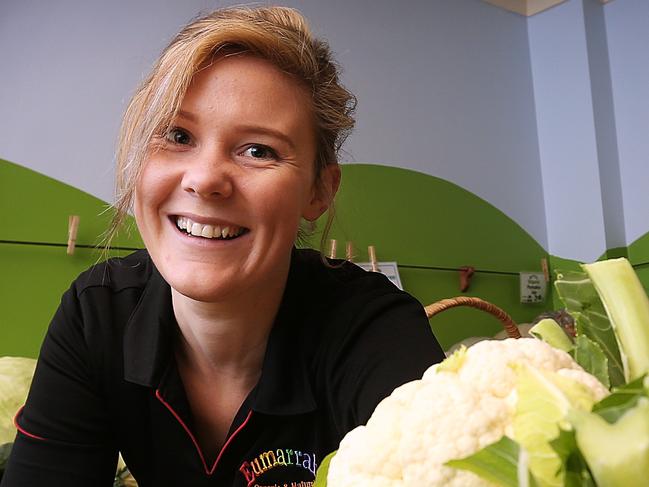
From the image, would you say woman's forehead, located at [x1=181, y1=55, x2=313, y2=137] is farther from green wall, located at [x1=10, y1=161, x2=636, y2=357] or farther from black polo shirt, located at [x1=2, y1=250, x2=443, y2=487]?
green wall, located at [x1=10, y1=161, x2=636, y2=357]

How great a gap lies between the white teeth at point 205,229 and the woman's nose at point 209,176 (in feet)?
0.12

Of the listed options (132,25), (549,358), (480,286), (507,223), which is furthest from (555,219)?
(549,358)

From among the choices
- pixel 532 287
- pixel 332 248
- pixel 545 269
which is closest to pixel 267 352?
pixel 332 248

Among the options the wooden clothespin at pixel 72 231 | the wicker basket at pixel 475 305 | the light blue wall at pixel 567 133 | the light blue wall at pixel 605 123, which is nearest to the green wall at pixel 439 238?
the light blue wall at pixel 567 133

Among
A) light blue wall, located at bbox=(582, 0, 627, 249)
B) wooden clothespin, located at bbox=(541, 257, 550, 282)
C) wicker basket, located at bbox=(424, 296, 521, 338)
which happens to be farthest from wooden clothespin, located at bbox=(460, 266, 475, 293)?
wicker basket, located at bbox=(424, 296, 521, 338)

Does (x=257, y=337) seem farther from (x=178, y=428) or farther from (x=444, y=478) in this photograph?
(x=444, y=478)

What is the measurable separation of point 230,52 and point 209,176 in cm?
17

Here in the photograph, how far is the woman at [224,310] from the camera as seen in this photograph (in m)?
0.73

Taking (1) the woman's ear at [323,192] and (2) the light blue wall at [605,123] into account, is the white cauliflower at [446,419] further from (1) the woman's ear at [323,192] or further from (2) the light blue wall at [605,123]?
(2) the light blue wall at [605,123]

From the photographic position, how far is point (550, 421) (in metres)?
0.27

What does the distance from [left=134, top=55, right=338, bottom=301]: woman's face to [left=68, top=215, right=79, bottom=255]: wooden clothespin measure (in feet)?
3.74

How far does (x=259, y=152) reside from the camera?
739mm

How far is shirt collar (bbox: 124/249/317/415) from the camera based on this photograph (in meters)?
0.80

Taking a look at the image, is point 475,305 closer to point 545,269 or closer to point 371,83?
point 371,83
